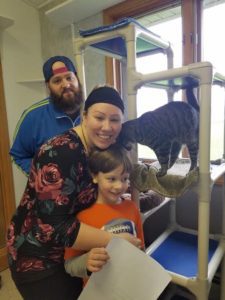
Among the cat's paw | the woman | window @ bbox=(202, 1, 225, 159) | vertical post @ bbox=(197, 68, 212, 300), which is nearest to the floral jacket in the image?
the woman

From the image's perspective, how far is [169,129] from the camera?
73 cm

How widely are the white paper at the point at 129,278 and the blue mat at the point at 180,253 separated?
0.81 feet

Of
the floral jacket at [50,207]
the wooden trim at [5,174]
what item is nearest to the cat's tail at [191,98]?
the floral jacket at [50,207]

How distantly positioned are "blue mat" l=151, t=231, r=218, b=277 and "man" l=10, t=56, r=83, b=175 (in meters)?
0.72

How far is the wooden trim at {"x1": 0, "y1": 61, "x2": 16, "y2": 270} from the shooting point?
80.1 inches

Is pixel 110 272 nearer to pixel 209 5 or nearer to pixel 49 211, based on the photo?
pixel 49 211

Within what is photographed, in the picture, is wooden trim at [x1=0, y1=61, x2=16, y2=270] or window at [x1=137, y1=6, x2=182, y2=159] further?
wooden trim at [x1=0, y1=61, x2=16, y2=270]

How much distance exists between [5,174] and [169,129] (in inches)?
68.2

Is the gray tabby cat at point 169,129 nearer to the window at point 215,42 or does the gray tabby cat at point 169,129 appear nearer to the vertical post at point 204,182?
the vertical post at point 204,182

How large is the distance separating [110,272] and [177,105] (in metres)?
0.52

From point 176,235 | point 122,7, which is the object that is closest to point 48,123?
point 176,235

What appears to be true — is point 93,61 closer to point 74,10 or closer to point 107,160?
point 74,10

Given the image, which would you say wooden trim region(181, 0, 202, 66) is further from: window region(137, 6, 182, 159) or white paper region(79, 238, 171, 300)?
white paper region(79, 238, 171, 300)

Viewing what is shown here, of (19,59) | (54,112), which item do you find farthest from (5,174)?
(54,112)
